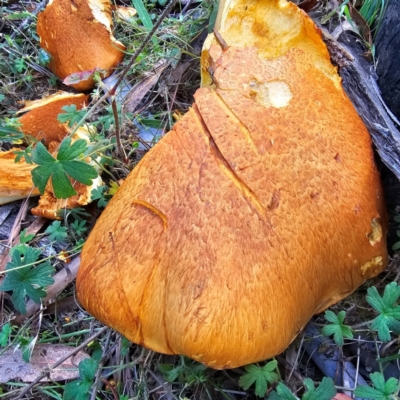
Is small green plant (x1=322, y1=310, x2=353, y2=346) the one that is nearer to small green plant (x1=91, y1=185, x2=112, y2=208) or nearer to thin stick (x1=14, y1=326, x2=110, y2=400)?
thin stick (x1=14, y1=326, x2=110, y2=400)

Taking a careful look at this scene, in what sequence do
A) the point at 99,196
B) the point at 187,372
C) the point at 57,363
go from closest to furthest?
1. the point at 187,372
2. the point at 57,363
3. the point at 99,196

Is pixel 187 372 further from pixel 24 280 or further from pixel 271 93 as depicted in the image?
pixel 271 93

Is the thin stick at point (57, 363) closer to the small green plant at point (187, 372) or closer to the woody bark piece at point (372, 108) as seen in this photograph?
the small green plant at point (187, 372)

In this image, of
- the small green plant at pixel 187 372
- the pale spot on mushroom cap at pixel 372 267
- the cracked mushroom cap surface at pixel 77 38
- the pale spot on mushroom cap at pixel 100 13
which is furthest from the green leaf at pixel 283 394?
the pale spot on mushroom cap at pixel 100 13

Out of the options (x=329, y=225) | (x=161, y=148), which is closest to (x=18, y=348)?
(x=161, y=148)

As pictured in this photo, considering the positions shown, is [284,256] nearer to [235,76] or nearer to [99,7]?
[235,76]

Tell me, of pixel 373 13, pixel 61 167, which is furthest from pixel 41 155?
pixel 373 13
